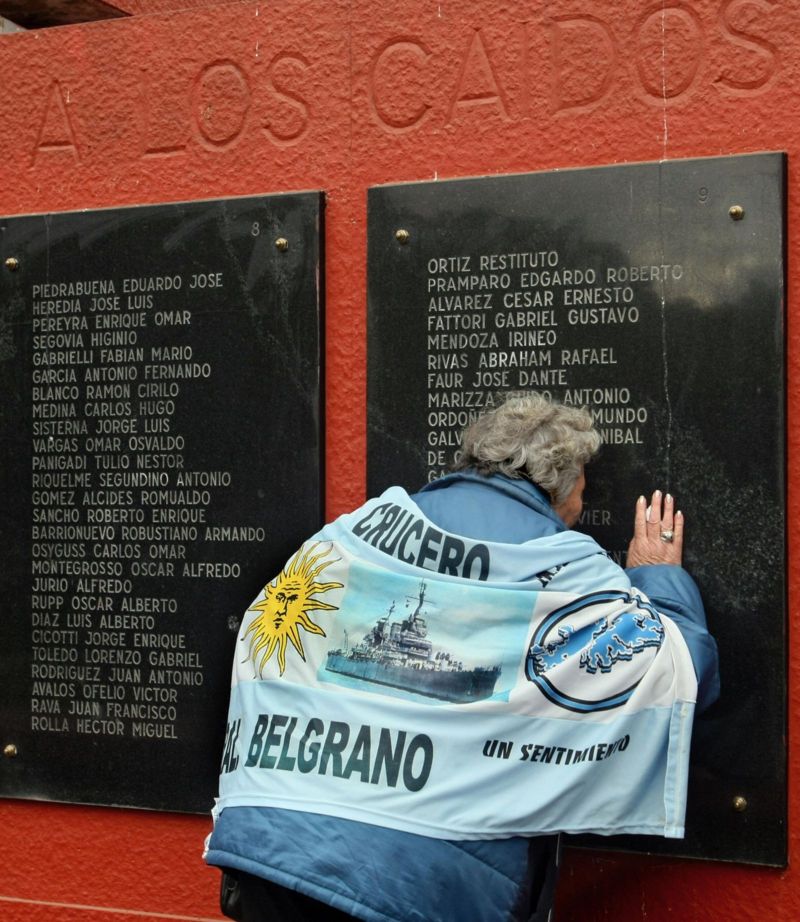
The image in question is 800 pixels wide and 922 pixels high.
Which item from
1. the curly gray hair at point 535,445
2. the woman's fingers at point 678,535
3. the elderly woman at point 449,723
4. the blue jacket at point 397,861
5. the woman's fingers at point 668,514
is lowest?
the blue jacket at point 397,861

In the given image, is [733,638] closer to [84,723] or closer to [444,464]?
[444,464]

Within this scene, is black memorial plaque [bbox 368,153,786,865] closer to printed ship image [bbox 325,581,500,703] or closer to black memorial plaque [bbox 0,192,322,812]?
black memorial plaque [bbox 0,192,322,812]

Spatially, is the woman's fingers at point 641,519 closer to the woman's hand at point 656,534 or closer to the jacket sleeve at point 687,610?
the woman's hand at point 656,534

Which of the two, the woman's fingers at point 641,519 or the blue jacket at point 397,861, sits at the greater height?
the woman's fingers at point 641,519

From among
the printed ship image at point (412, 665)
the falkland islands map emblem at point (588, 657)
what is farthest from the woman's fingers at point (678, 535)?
the printed ship image at point (412, 665)

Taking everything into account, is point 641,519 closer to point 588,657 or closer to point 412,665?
point 588,657

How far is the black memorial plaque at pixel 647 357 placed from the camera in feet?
11.6

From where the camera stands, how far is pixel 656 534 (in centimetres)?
352

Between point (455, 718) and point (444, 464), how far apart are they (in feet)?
3.52

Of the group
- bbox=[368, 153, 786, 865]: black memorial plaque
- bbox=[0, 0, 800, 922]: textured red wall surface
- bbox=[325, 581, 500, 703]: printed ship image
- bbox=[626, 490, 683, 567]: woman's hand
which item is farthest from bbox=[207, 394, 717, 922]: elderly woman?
bbox=[0, 0, 800, 922]: textured red wall surface

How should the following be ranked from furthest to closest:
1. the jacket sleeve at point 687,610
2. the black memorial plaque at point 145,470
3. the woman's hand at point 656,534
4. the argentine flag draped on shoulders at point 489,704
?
the black memorial plaque at point 145,470 < the woman's hand at point 656,534 < the jacket sleeve at point 687,610 < the argentine flag draped on shoulders at point 489,704

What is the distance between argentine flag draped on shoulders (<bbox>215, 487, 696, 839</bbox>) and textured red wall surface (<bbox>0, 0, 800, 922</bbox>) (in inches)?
29.6

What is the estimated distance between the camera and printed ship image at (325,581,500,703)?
2943 mm

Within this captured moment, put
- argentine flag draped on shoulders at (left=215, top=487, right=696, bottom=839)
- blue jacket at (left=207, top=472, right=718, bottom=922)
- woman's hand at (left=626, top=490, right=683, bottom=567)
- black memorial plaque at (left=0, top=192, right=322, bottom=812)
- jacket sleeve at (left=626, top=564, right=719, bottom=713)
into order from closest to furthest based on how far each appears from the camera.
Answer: blue jacket at (left=207, top=472, right=718, bottom=922) → argentine flag draped on shoulders at (left=215, top=487, right=696, bottom=839) → jacket sleeve at (left=626, top=564, right=719, bottom=713) → woman's hand at (left=626, top=490, right=683, bottom=567) → black memorial plaque at (left=0, top=192, right=322, bottom=812)
